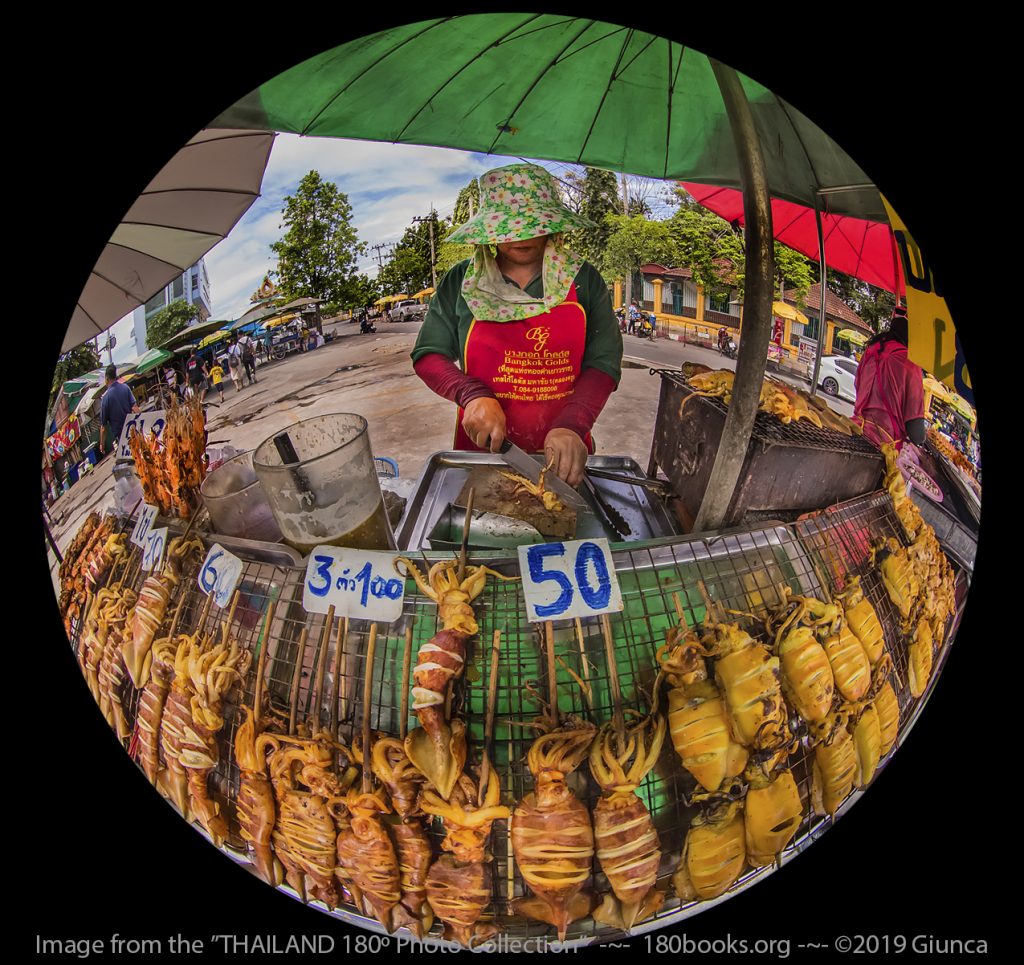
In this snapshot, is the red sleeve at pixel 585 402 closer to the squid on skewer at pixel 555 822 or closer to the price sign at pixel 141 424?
the squid on skewer at pixel 555 822

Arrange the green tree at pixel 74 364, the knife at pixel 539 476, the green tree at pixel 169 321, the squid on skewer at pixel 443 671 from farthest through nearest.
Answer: the green tree at pixel 74 364
the green tree at pixel 169 321
the knife at pixel 539 476
the squid on skewer at pixel 443 671

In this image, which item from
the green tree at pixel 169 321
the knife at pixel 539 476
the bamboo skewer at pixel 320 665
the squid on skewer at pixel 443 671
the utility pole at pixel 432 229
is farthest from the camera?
the green tree at pixel 169 321

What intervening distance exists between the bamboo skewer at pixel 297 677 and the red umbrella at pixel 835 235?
1.91m

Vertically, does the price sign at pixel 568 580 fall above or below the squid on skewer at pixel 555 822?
above

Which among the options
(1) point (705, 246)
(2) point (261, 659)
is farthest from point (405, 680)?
(1) point (705, 246)

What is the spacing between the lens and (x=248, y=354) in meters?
3.08

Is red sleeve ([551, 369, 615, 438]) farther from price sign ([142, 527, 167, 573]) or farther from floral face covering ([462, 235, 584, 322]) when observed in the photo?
price sign ([142, 527, 167, 573])

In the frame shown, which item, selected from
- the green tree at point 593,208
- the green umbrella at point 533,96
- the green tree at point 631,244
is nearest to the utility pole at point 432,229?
the green umbrella at point 533,96

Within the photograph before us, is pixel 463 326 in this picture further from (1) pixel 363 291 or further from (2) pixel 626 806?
(2) pixel 626 806

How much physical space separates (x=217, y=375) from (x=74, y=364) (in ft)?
2.35

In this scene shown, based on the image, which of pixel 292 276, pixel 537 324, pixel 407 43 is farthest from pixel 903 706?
pixel 407 43

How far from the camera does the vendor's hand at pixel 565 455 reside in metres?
2.89

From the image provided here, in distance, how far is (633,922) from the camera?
3.03 meters

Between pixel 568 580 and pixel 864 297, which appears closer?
pixel 568 580
